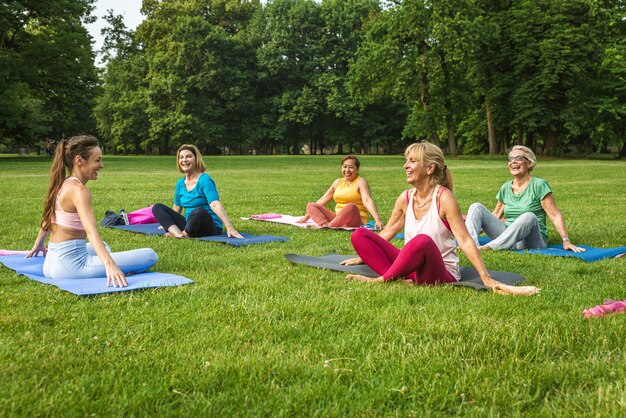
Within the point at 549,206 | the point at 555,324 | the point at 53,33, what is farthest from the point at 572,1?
the point at 555,324

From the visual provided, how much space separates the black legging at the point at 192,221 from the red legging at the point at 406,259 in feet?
11.4

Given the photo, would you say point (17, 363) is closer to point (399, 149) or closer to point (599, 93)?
point (599, 93)

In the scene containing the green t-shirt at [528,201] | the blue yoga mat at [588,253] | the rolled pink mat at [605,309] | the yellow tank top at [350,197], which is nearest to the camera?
the rolled pink mat at [605,309]

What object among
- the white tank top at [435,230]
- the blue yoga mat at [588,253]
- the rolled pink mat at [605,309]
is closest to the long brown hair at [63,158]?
the white tank top at [435,230]

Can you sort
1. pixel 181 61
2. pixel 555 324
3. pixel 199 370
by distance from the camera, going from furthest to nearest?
1. pixel 181 61
2. pixel 555 324
3. pixel 199 370

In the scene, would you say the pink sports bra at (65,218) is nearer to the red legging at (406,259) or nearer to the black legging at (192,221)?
the red legging at (406,259)

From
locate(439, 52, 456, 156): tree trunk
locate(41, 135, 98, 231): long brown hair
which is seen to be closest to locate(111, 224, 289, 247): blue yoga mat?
locate(41, 135, 98, 231): long brown hair

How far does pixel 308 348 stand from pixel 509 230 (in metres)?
4.88

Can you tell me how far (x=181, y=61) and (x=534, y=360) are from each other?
58.5m

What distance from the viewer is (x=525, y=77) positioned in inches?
1745

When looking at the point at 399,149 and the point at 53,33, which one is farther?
the point at 399,149

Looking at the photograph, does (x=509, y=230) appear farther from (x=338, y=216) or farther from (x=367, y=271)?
(x=338, y=216)

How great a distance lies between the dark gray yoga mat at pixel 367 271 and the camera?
224 inches

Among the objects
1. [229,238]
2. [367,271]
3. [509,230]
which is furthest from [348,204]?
[367,271]
